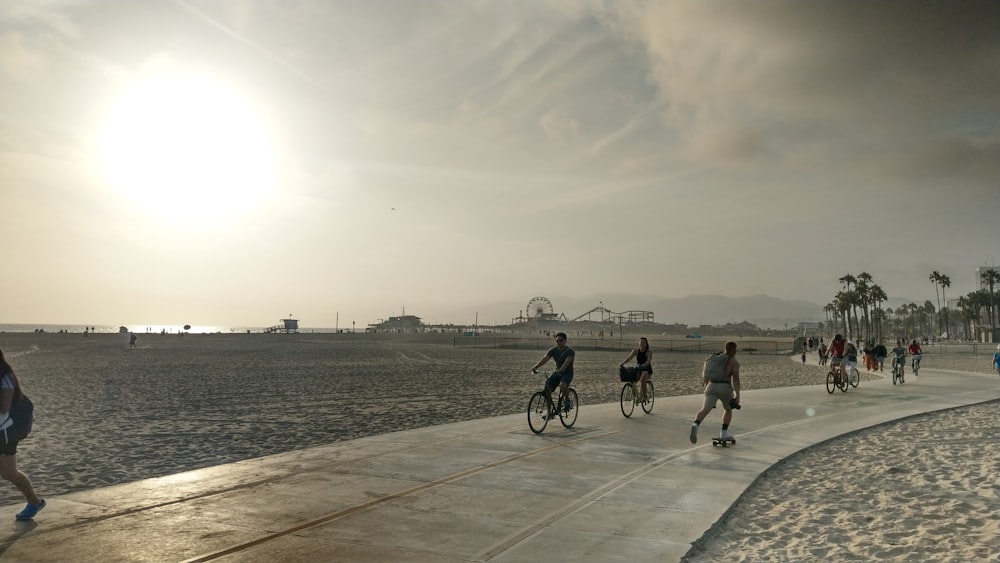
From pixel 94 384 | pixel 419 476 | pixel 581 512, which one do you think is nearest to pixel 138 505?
pixel 419 476

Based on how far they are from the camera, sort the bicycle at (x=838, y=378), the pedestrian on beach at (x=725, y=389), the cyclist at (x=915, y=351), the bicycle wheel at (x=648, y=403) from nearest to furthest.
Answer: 1. the pedestrian on beach at (x=725, y=389)
2. the bicycle wheel at (x=648, y=403)
3. the bicycle at (x=838, y=378)
4. the cyclist at (x=915, y=351)

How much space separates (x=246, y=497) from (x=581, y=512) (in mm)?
3913

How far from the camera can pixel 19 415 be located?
6.59 meters

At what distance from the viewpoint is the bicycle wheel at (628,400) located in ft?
46.8

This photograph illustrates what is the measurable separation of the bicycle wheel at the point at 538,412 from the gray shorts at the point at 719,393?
2.92 m

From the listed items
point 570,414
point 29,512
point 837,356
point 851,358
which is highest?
point 837,356

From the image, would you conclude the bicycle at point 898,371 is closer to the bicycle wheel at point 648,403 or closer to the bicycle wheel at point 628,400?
the bicycle wheel at point 648,403

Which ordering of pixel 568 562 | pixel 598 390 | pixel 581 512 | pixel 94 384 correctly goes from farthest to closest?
pixel 94 384
pixel 598 390
pixel 581 512
pixel 568 562

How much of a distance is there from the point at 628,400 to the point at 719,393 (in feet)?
11.8

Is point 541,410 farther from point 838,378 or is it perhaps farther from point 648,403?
point 838,378

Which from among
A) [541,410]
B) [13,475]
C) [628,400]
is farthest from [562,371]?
[13,475]

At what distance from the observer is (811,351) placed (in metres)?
62.6

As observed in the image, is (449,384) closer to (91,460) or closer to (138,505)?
(91,460)

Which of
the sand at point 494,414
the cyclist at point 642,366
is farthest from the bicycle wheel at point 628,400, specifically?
the sand at point 494,414
